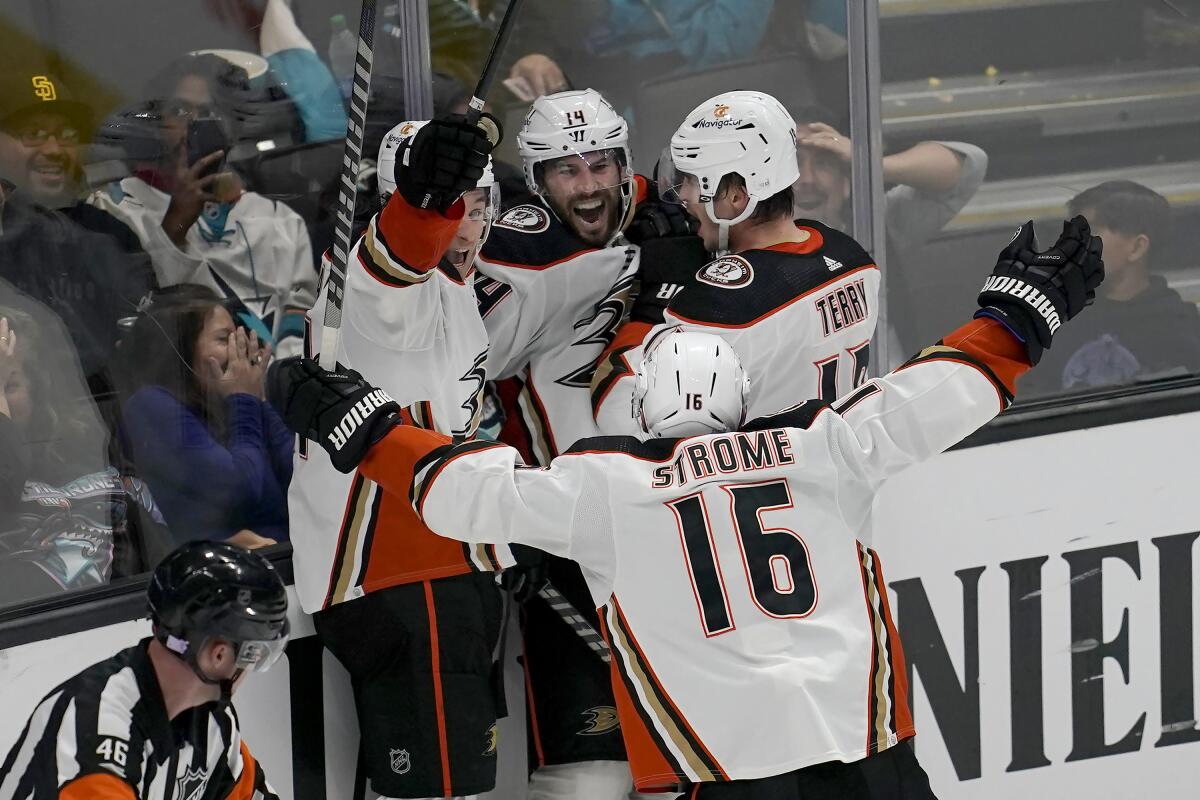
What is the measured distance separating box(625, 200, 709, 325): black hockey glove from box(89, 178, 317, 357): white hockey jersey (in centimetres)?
56

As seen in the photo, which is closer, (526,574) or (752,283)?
(752,283)

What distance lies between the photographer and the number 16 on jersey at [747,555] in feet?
7.63

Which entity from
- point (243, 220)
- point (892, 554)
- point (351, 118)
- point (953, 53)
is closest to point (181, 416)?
point (243, 220)

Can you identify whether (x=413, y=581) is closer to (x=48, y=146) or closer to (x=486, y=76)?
(x=486, y=76)

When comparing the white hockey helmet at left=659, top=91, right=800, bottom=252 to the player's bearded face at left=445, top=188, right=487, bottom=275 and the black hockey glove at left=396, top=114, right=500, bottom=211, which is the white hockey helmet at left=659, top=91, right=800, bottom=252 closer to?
the player's bearded face at left=445, top=188, right=487, bottom=275

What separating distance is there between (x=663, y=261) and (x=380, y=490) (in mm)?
621

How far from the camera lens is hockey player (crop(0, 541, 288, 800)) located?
82.4 inches

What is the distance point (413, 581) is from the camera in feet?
9.07

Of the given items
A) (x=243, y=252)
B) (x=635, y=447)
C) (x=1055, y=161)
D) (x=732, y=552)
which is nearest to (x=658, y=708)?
(x=732, y=552)

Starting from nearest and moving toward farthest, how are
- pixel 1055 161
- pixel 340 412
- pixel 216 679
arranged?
1. pixel 216 679
2. pixel 340 412
3. pixel 1055 161

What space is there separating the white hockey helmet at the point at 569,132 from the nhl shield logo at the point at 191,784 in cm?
117

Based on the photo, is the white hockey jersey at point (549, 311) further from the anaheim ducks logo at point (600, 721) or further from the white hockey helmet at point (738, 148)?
the anaheim ducks logo at point (600, 721)

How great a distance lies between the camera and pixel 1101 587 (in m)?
3.48

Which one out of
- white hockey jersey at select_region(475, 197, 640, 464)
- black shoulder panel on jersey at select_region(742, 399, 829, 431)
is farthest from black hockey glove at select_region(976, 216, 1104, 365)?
white hockey jersey at select_region(475, 197, 640, 464)
